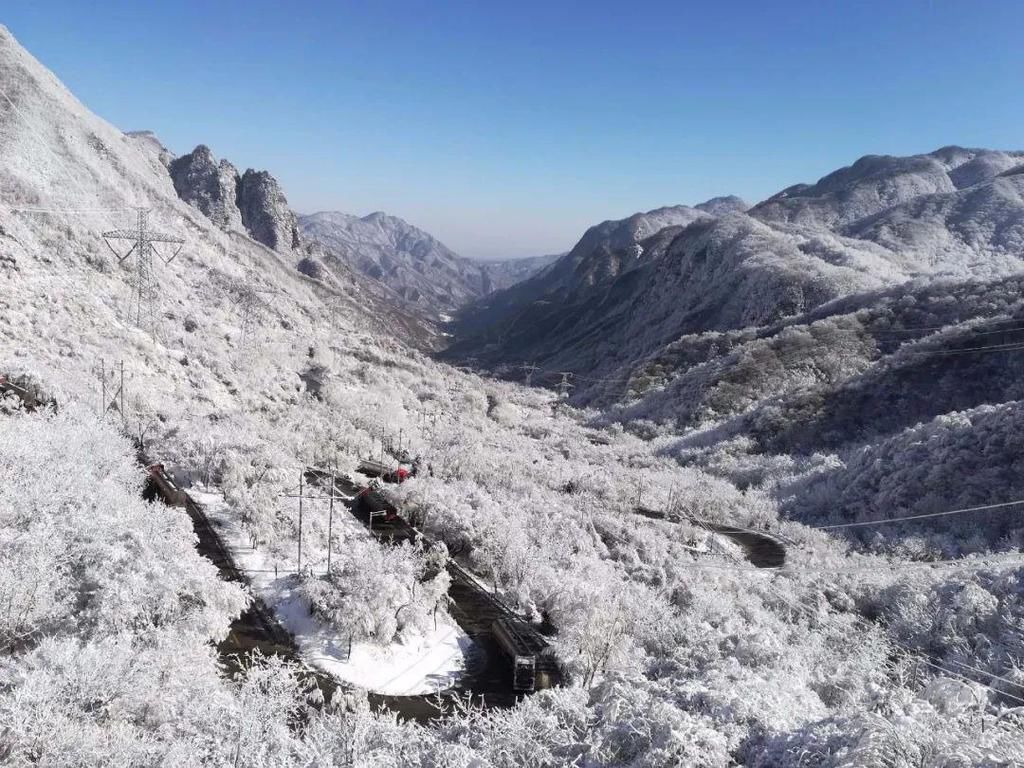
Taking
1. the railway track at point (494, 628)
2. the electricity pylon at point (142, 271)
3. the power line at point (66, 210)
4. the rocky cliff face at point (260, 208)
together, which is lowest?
the railway track at point (494, 628)

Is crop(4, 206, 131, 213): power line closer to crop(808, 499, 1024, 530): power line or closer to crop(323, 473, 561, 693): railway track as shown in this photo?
crop(323, 473, 561, 693): railway track

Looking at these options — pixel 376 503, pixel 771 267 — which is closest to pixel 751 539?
pixel 376 503

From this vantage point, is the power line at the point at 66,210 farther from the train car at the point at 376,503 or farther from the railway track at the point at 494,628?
the railway track at the point at 494,628

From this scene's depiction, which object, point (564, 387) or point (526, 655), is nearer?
point (526, 655)

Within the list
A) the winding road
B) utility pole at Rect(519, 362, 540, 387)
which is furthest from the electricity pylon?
utility pole at Rect(519, 362, 540, 387)

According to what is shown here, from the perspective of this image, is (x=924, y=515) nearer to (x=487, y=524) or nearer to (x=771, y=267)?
(x=487, y=524)

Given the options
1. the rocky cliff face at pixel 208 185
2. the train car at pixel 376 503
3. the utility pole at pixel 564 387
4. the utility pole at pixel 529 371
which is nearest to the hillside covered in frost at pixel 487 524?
the train car at pixel 376 503

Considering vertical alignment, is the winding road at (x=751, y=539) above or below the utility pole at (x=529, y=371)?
below
